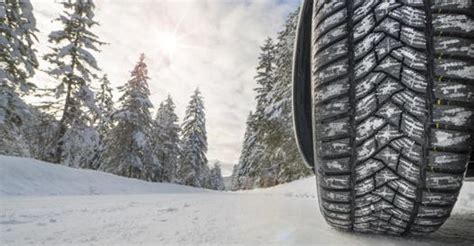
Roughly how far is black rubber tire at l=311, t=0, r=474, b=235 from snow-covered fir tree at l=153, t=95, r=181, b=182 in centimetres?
3845

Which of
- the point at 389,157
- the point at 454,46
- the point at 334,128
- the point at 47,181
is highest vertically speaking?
the point at 454,46

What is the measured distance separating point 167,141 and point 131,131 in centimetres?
1254

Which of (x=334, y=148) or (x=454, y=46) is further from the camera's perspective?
(x=334, y=148)

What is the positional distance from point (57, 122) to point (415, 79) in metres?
21.3

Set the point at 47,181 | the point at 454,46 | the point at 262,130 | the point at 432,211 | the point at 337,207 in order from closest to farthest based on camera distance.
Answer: the point at 454,46, the point at 432,211, the point at 337,207, the point at 47,181, the point at 262,130

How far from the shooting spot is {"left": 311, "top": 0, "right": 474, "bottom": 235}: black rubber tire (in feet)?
3.65

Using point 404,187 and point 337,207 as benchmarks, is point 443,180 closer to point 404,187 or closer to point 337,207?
point 404,187

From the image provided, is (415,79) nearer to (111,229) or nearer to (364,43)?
(364,43)

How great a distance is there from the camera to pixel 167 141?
132 feet

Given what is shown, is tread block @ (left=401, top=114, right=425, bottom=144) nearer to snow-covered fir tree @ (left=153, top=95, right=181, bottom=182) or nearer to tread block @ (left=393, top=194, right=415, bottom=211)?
tread block @ (left=393, top=194, right=415, bottom=211)

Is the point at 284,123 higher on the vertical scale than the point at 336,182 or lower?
higher

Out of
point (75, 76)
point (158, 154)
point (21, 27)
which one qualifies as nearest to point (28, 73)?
→ point (21, 27)

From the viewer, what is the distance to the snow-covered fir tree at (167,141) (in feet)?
130

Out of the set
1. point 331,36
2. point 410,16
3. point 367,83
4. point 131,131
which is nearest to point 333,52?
point 331,36
